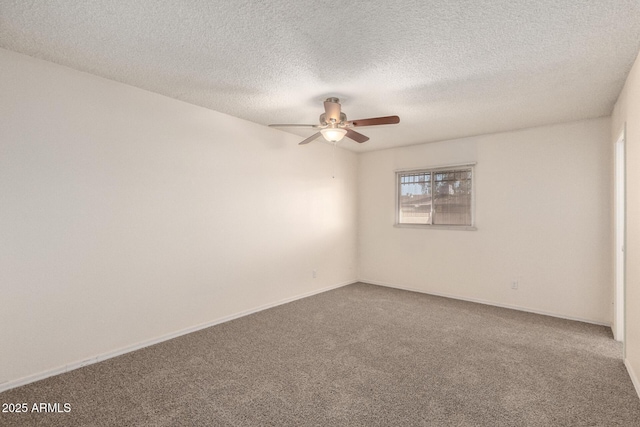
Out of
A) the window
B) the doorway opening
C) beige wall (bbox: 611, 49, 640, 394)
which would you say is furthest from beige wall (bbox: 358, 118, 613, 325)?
beige wall (bbox: 611, 49, 640, 394)

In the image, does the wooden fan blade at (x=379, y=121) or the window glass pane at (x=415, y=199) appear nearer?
the wooden fan blade at (x=379, y=121)

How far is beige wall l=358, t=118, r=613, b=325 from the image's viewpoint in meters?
3.72

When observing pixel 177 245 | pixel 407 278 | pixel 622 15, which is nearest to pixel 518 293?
pixel 407 278

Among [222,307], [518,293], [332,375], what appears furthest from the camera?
[518,293]

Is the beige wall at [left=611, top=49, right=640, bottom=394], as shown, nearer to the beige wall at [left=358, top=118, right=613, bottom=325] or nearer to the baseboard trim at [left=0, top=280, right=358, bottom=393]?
the beige wall at [left=358, top=118, right=613, bottom=325]

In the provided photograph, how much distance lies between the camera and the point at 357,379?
241cm

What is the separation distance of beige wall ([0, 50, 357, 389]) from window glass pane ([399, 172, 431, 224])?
2035 mm

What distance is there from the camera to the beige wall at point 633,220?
88.2 inches

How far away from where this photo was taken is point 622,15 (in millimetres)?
1831

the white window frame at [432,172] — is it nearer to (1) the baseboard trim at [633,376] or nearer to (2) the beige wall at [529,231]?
(2) the beige wall at [529,231]

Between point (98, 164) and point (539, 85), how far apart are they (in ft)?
12.8

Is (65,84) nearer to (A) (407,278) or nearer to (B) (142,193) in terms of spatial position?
(B) (142,193)

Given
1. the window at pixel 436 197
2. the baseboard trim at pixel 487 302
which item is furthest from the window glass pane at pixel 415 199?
the baseboard trim at pixel 487 302

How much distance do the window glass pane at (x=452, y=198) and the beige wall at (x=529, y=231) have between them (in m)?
0.17
